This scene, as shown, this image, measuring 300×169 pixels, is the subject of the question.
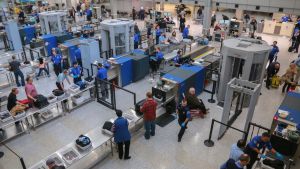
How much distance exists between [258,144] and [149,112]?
10.1ft

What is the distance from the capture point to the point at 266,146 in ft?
20.6

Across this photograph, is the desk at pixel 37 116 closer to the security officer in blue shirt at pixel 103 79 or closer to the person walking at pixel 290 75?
the security officer in blue shirt at pixel 103 79

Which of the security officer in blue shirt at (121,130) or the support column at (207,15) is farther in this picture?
the support column at (207,15)

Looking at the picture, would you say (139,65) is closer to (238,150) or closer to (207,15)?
(238,150)

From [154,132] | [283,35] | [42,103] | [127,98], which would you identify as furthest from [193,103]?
[283,35]

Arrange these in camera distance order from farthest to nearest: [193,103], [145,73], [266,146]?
[145,73], [193,103], [266,146]

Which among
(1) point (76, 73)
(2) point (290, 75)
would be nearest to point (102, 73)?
(1) point (76, 73)

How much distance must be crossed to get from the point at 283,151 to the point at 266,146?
50 centimetres

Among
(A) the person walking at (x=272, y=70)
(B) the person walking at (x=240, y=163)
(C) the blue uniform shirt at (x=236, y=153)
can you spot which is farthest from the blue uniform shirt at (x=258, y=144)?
(A) the person walking at (x=272, y=70)

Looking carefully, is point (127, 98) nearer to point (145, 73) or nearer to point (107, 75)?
point (107, 75)

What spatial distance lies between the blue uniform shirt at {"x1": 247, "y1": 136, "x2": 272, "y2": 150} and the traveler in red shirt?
281 centimetres

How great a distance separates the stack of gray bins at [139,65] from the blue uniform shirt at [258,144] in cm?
673

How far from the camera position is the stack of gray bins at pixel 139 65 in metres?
11.6

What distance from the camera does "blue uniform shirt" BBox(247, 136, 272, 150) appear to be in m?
6.05
